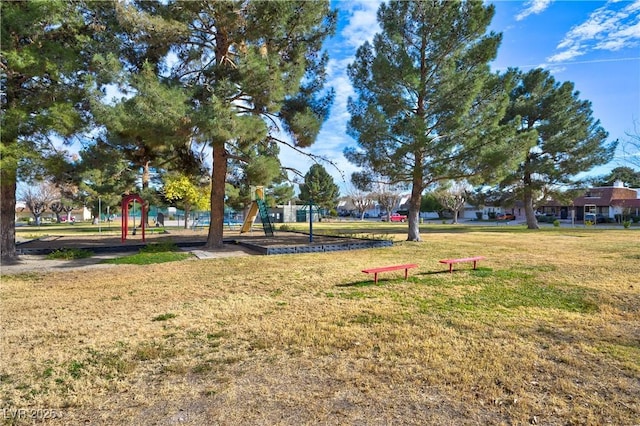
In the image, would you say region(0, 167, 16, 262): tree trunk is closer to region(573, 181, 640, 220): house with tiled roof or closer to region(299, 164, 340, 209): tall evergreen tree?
region(299, 164, 340, 209): tall evergreen tree

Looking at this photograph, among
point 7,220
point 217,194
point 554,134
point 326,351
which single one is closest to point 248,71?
point 217,194

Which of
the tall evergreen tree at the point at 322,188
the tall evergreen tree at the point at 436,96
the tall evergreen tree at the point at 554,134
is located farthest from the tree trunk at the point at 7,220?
the tall evergreen tree at the point at 322,188

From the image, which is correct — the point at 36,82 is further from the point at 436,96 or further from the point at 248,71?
the point at 436,96

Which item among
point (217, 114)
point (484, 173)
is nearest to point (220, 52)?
point (217, 114)

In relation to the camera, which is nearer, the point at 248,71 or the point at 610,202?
the point at 248,71

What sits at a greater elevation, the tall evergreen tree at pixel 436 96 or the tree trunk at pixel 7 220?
the tall evergreen tree at pixel 436 96

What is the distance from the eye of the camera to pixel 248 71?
11.1 metres

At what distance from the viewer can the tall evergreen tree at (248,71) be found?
11219mm

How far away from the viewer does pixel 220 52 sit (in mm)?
13156

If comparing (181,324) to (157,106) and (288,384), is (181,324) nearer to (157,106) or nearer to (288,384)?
(288,384)

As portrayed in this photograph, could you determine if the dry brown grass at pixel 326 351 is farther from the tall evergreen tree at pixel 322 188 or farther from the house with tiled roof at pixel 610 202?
the tall evergreen tree at pixel 322 188

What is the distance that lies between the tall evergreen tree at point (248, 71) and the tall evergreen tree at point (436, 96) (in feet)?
10.7

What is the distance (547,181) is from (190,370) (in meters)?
30.2

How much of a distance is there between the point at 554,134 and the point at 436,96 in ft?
53.0
